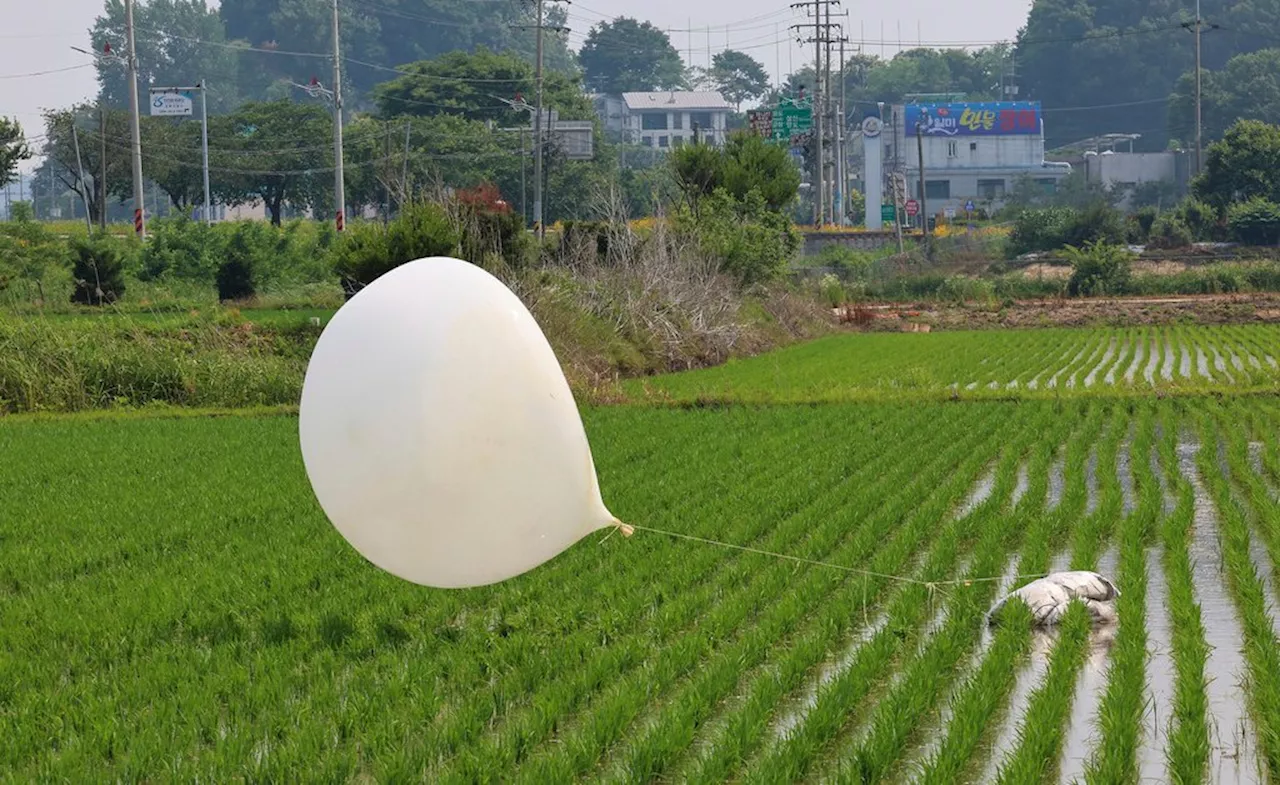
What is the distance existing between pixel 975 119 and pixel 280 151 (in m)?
51.0

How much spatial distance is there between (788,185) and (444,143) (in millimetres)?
31775

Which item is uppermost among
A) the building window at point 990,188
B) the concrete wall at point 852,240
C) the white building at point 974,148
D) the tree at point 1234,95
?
the tree at point 1234,95

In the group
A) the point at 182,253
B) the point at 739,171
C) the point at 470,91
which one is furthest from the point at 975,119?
the point at 182,253

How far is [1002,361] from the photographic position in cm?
2806

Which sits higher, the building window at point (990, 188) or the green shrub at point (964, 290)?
the building window at point (990, 188)

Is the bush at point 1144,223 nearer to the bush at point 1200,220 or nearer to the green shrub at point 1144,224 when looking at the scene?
the green shrub at point 1144,224

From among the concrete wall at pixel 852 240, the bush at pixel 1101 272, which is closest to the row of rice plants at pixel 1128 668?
the bush at pixel 1101 272

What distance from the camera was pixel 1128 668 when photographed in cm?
716

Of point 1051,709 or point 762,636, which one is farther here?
point 762,636

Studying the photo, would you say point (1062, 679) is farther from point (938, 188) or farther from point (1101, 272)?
point (938, 188)

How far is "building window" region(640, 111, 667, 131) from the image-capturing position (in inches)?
5433

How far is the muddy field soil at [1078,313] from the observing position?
3894 cm

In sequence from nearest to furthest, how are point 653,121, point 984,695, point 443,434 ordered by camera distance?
point 443,434 < point 984,695 < point 653,121

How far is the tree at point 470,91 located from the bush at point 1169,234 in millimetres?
32892
